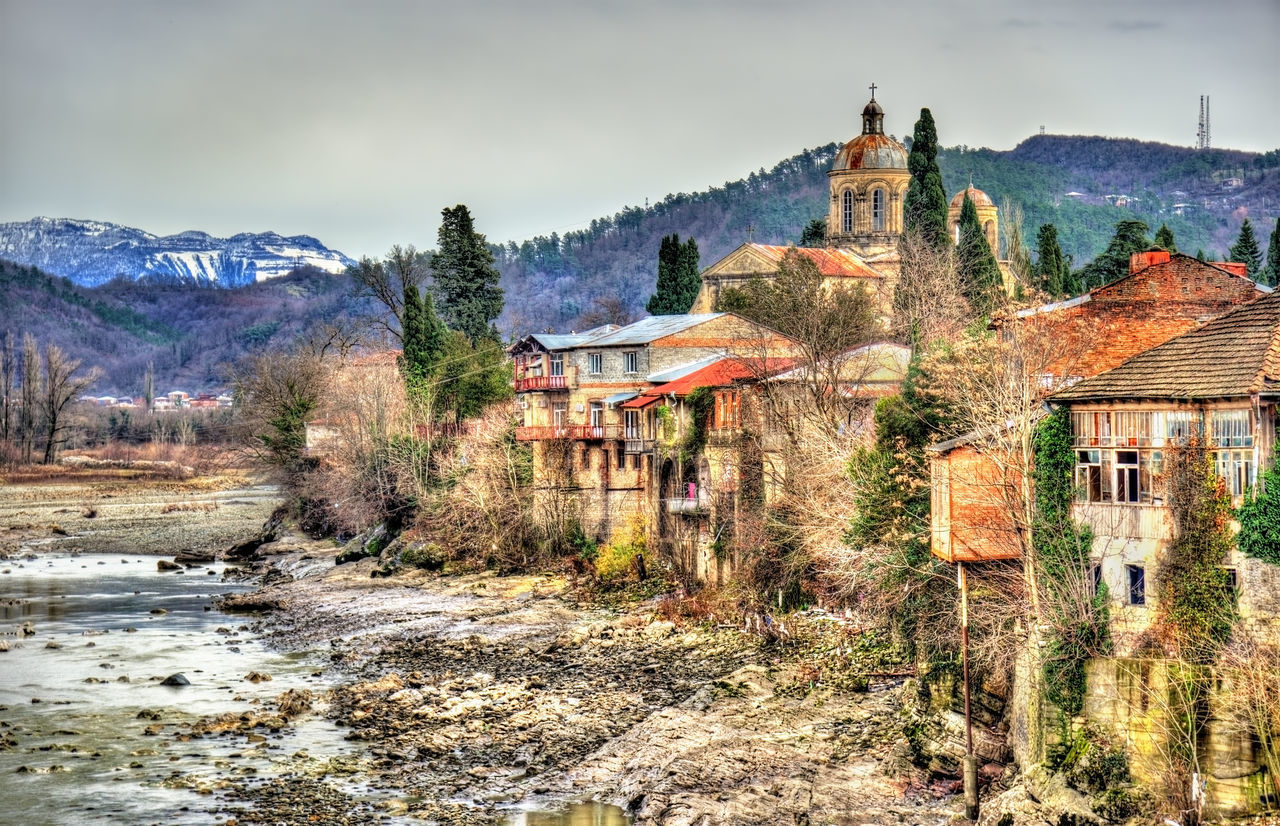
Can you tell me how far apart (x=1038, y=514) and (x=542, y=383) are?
125 ft

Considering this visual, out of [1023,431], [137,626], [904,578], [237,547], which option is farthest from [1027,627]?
[237,547]

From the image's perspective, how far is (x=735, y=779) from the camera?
25.6 meters

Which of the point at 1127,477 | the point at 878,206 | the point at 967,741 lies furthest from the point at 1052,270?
the point at 967,741

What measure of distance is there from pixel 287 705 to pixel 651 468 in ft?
65.5

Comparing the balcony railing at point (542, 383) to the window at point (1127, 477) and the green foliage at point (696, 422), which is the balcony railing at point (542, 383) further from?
the window at point (1127, 477)

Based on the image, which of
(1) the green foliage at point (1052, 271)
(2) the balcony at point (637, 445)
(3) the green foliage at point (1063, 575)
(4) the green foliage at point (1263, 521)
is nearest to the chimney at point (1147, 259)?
A: (3) the green foliage at point (1063, 575)

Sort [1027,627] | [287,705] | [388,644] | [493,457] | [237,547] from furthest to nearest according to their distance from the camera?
1. [237,547]
2. [493,457]
3. [388,644]
4. [287,705]
5. [1027,627]

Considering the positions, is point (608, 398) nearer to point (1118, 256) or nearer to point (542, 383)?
point (542, 383)

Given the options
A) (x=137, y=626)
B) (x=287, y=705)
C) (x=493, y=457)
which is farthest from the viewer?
(x=493, y=457)

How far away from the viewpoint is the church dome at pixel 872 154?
89438 millimetres

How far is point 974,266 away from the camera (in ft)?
180

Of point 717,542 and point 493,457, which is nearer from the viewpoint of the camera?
point 717,542

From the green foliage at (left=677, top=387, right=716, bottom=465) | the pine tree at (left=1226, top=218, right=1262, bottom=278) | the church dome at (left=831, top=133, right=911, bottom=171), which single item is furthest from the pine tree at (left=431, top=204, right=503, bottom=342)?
the pine tree at (left=1226, top=218, right=1262, bottom=278)

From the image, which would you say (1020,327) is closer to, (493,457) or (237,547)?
(493,457)
